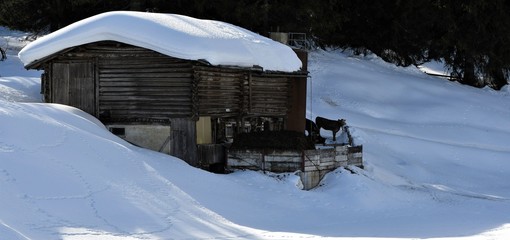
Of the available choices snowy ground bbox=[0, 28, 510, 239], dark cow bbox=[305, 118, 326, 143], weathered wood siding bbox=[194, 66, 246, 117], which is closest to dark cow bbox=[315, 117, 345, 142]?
dark cow bbox=[305, 118, 326, 143]

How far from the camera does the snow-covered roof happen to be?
2205cm

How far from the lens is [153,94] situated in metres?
22.7

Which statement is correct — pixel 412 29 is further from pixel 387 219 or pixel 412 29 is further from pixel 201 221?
pixel 201 221

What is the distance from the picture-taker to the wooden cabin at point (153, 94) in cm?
2242

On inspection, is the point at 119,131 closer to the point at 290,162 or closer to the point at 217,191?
the point at 217,191

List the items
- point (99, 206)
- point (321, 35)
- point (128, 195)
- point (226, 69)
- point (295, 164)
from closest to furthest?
point (99, 206) → point (128, 195) → point (295, 164) → point (226, 69) → point (321, 35)

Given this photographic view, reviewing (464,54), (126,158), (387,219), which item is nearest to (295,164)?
(387,219)

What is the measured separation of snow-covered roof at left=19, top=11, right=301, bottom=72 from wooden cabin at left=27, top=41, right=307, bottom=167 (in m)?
0.35

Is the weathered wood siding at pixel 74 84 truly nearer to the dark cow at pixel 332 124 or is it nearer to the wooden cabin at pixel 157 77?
the wooden cabin at pixel 157 77

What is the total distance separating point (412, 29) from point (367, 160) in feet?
51.7

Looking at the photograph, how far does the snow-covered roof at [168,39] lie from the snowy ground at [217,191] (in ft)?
6.91

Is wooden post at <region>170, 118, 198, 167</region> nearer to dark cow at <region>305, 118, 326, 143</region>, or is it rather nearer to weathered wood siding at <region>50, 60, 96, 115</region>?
weathered wood siding at <region>50, 60, 96, 115</region>

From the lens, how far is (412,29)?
41.3 m

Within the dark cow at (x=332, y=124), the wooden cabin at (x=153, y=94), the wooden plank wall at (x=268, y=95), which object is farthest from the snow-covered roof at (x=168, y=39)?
the dark cow at (x=332, y=124)
